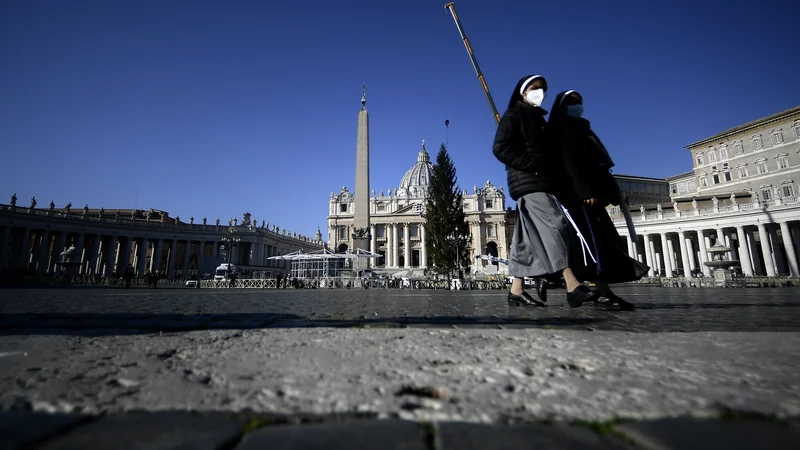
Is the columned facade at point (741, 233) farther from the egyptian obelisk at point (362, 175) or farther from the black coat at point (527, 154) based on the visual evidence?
the black coat at point (527, 154)

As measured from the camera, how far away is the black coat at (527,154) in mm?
4215

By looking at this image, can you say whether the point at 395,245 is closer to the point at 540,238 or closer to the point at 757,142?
the point at 757,142

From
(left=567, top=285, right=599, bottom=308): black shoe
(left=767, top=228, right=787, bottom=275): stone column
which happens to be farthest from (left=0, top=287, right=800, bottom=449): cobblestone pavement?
(left=767, top=228, right=787, bottom=275): stone column

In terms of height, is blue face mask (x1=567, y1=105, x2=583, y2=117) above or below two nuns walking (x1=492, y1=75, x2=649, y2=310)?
above

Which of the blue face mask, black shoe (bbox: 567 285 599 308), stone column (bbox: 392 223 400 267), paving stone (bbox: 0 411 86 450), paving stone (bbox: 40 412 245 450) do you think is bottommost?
paving stone (bbox: 40 412 245 450)

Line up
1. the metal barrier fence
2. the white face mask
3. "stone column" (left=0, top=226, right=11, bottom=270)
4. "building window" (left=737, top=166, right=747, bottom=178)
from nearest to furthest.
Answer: the white face mask < the metal barrier fence < "stone column" (left=0, top=226, right=11, bottom=270) < "building window" (left=737, top=166, right=747, bottom=178)

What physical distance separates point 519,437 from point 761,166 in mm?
52449

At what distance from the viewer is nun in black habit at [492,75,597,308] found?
157 inches

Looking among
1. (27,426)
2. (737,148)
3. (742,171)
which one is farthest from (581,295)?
(737,148)

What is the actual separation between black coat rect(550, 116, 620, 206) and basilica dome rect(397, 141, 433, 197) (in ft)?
244

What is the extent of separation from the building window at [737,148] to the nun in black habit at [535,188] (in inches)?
1970

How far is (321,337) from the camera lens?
212cm

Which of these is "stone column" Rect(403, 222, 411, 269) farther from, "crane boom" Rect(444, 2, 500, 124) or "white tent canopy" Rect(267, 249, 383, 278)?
"crane boom" Rect(444, 2, 500, 124)

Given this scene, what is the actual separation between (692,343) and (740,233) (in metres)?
A: 43.5
